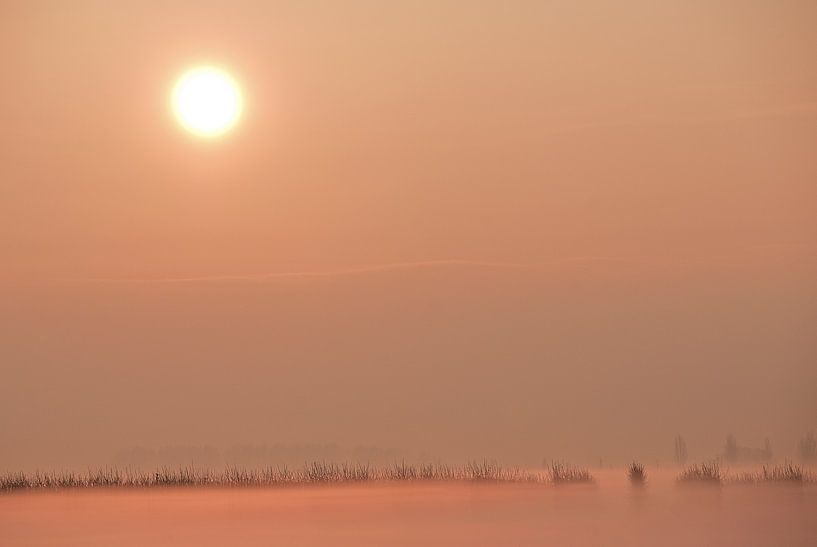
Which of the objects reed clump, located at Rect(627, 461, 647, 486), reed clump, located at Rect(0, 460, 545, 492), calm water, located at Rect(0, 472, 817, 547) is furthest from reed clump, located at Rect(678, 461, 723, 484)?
reed clump, located at Rect(0, 460, 545, 492)

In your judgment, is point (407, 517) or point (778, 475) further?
point (778, 475)

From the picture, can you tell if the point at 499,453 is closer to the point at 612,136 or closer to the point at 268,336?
the point at 268,336

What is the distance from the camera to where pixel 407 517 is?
509 cm

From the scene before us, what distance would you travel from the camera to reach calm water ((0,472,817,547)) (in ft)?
16.4

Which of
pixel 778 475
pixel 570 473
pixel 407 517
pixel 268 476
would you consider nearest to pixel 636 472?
pixel 570 473

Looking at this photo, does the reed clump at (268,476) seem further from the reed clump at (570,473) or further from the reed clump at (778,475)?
the reed clump at (778,475)

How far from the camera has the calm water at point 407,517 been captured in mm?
5000

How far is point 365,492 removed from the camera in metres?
5.12

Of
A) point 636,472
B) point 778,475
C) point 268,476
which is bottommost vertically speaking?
point 778,475

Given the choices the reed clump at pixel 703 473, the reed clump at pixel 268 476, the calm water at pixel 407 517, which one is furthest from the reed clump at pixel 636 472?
the reed clump at pixel 268 476

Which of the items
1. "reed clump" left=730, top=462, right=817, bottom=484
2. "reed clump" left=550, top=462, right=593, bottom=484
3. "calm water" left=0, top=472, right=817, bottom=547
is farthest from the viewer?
"reed clump" left=730, top=462, right=817, bottom=484

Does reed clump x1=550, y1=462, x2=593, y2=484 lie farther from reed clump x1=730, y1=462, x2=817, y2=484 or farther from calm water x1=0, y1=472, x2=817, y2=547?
reed clump x1=730, y1=462, x2=817, y2=484

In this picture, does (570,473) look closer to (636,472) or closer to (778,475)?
(636,472)

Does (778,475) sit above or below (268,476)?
below
